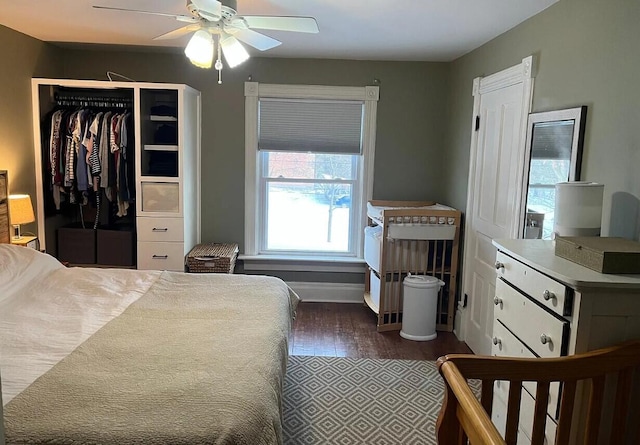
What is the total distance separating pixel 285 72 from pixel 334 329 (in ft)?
7.65

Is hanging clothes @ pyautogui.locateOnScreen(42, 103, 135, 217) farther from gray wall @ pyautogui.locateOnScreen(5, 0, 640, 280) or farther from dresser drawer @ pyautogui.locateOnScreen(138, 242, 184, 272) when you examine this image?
dresser drawer @ pyautogui.locateOnScreen(138, 242, 184, 272)

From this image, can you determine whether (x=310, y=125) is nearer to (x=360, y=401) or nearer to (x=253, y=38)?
(x=253, y=38)

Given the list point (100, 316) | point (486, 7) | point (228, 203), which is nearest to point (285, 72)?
point (228, 203)

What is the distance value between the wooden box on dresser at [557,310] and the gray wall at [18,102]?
3.58 m

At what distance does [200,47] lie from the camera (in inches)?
101

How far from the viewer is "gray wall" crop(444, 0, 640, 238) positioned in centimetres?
204

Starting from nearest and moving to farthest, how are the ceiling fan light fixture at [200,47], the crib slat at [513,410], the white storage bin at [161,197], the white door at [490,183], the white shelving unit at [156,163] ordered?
the crib slat at [513,410], the ceiling fan light fixture at [200,47], the white door at [490,183], the white shelving unit at [156,163], the white storage bin at [161,197]

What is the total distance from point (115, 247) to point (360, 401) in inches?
98.9

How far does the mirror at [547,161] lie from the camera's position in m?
2.42

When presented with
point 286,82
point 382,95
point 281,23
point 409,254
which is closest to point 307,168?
point 286,82

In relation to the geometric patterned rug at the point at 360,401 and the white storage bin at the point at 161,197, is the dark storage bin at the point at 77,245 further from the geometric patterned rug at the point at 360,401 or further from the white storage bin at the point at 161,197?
the geometric patterned rug at the point at 360,401

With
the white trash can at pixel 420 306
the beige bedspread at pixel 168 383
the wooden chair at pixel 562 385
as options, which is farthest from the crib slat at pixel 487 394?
the white trash can at pixel 420 306

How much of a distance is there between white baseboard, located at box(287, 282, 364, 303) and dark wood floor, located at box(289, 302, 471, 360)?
288 millimetres

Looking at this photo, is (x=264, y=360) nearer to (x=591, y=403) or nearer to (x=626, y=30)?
(x=591, y=403)
